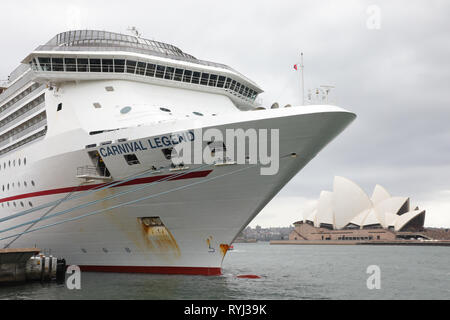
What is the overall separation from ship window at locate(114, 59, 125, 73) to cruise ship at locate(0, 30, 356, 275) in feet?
0.14

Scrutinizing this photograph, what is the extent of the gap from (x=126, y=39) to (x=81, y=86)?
13.2ft

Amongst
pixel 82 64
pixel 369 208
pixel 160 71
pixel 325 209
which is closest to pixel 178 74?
pixel 160 71

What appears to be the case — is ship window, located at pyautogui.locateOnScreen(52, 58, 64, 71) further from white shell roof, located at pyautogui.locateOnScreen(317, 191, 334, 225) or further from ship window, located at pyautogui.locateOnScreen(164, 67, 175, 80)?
white shell roof, located at pyautogui.locateOnScreen(317, 191, 334, 225)

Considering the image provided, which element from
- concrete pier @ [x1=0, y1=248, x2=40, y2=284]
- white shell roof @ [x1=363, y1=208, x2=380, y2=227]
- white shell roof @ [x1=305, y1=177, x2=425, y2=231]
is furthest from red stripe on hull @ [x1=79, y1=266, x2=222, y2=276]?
white shell roof @ [x1=363, y1=208, x2=380, y2=227]

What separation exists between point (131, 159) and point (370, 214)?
84.6 metres

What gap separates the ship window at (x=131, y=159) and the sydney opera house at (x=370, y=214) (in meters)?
75.5

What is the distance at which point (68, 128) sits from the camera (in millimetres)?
18047

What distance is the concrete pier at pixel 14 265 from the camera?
18.2 meters

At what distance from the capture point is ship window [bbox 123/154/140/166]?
16.2m

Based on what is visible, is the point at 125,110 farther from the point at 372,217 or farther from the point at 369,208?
the point at 372,217

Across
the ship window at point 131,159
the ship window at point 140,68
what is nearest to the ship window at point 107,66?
the ship window at point 140,68

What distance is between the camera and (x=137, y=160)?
1619 cm

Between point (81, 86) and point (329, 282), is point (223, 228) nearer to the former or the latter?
point (329, 282)
